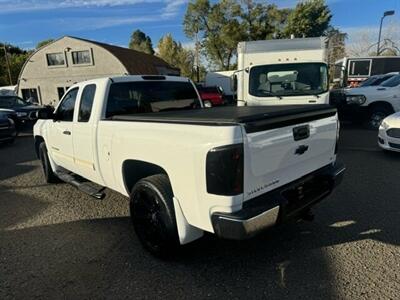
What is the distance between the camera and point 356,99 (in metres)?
10.7

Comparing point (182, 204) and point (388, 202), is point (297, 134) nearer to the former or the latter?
point (182, 204)

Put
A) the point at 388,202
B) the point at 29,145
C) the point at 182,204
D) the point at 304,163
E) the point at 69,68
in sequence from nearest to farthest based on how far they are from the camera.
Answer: the point at 182,204, the point at 304,163, the point at 388,202, the point at 29,145, the point at 69,68

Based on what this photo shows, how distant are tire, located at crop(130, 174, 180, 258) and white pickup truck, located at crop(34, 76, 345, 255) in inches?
0.4

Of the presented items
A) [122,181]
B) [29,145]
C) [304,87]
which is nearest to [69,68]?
[29,145]

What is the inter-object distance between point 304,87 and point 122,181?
18.4 feet

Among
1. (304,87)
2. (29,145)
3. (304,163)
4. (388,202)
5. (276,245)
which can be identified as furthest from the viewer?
(29,145)

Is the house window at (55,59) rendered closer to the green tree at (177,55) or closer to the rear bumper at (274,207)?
the green tree at (177,55)

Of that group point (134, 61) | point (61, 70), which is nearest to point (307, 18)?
point (134, 61)

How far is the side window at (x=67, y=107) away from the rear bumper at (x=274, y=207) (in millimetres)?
3100

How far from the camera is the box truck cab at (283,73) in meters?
7.40

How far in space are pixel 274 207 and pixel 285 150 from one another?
1.70 feet

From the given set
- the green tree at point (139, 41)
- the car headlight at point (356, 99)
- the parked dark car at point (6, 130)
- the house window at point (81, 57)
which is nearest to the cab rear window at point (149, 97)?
the car headlight at point (356, 99)

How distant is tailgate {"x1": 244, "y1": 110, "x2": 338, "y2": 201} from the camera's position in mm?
2453

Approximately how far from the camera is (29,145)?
36.2 feet
